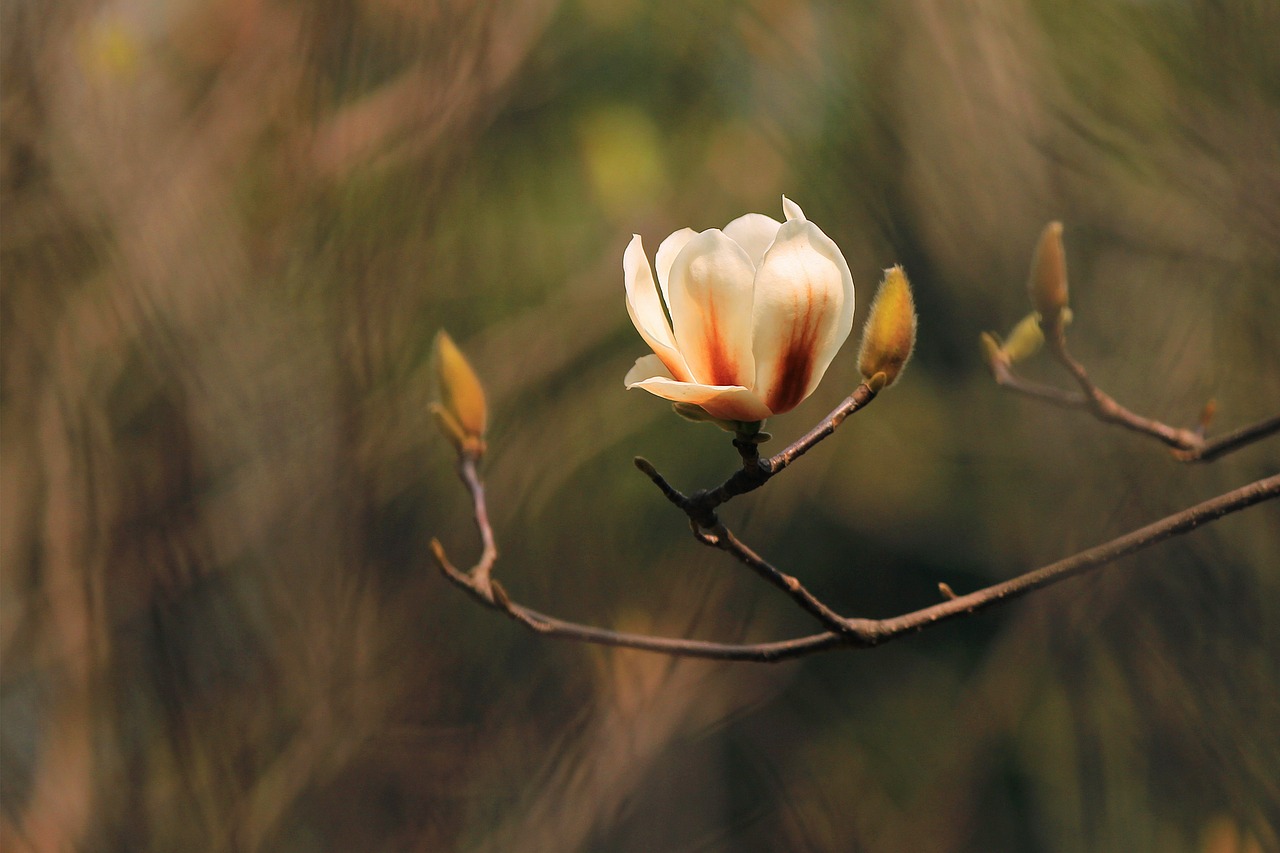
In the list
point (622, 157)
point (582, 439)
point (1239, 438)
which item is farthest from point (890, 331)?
point (622, 157)

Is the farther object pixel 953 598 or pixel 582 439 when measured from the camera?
pixel 582 439

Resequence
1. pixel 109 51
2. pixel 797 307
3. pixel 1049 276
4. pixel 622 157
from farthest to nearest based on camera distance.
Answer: pixel 622 157
pixel 109 51
pixel 1049 276
pixel 797 307

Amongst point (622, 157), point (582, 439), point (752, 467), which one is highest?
point (752, 467)

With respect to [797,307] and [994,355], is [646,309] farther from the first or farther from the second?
[994,355]

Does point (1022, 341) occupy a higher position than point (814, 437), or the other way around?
point (814, 437)

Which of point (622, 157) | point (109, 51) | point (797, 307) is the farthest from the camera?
point (622, 157)

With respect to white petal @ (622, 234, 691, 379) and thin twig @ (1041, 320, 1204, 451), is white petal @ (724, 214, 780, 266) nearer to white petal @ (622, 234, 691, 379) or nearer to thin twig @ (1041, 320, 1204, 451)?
white petal @ (622, 234, 691, 379)

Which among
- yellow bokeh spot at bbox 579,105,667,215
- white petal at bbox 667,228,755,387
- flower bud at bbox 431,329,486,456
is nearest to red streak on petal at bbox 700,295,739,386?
white petal at bbox 667,228,755,387
